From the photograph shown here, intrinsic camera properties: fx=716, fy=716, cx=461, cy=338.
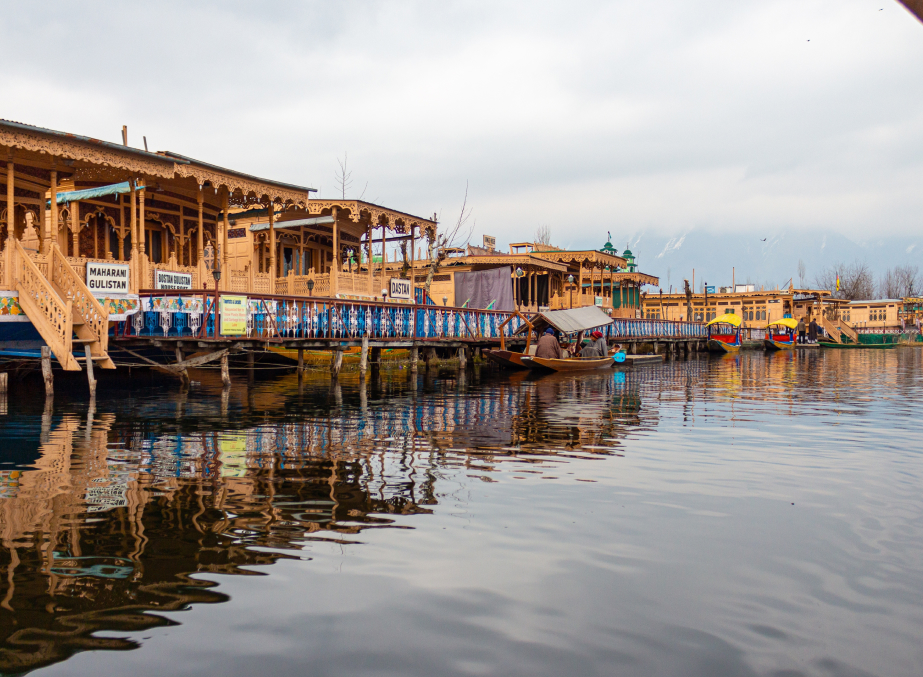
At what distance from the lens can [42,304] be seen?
15.4 m

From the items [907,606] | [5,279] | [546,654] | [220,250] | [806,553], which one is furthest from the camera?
[220,250]

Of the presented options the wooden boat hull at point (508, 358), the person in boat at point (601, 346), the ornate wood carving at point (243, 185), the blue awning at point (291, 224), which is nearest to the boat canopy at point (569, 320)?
the person in boat at point (601, 346)

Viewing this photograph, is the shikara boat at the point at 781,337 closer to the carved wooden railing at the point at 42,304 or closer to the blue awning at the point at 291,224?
the blue awning at the point at 291,224

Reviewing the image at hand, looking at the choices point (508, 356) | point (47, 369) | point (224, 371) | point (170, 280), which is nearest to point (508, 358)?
point (508, 356)

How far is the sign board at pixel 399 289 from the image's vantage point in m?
28.4

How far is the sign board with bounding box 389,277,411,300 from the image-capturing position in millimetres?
28375

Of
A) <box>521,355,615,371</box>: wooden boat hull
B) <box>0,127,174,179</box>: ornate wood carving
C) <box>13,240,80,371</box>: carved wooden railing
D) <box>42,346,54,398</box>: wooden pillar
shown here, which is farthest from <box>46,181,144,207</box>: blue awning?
<box>521,355,615,371</box>: wooden boat hull

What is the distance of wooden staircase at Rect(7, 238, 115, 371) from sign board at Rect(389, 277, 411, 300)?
13.2 metres

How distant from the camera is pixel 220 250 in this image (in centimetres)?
2486

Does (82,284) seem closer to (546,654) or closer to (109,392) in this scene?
(109,392)

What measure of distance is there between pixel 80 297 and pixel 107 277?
1285 mm

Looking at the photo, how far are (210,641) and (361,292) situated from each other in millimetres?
22928

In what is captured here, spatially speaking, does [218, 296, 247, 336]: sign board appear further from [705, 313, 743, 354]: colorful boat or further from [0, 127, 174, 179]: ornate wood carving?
[705, 313, 743, 354]: colorful boat

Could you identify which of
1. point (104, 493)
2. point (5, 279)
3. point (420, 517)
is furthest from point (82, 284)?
point (420, 517)
